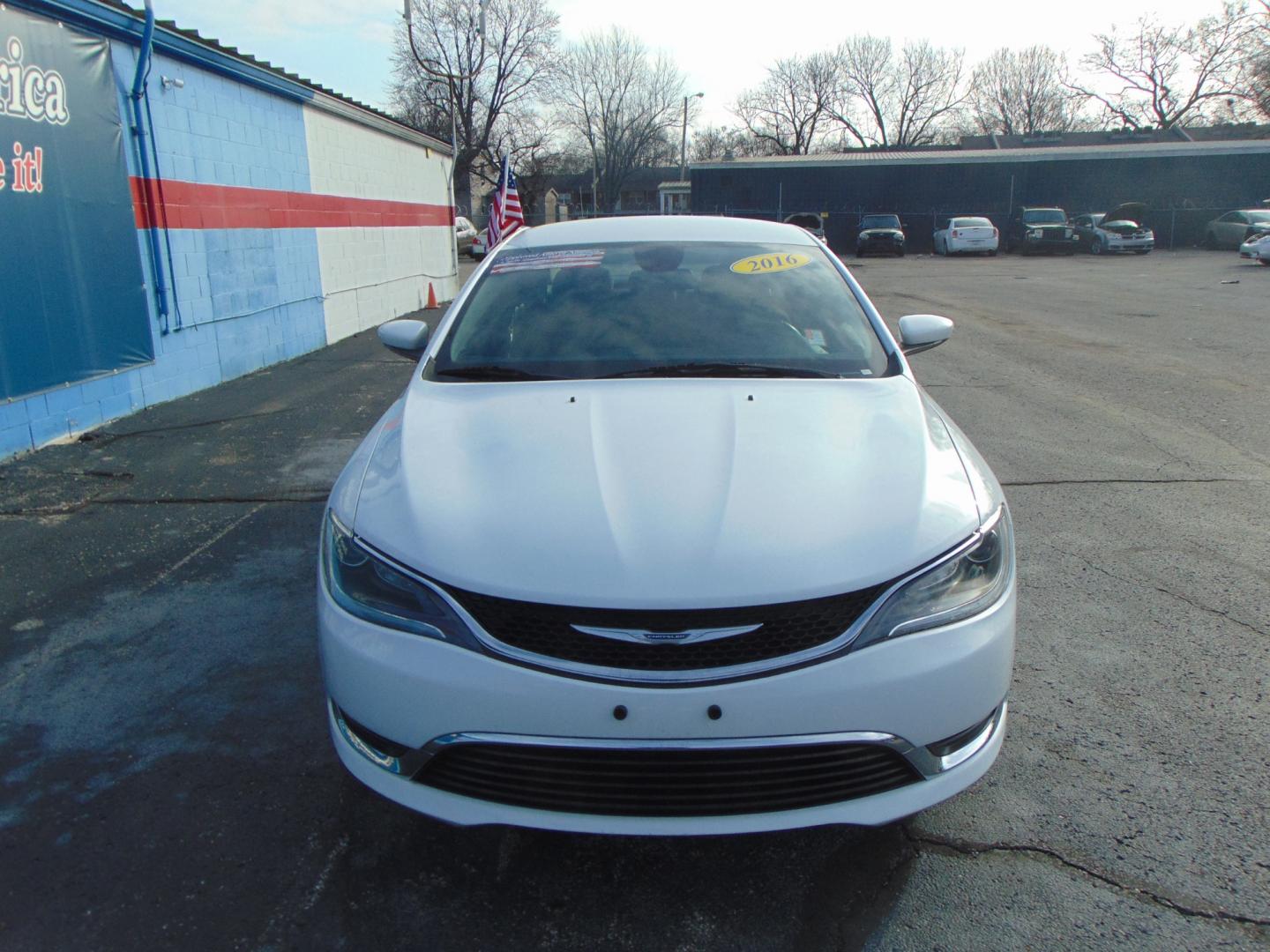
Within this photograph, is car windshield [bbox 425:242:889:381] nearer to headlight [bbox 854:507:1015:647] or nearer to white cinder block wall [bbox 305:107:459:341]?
headlight [bbox 854:507:1015:647]

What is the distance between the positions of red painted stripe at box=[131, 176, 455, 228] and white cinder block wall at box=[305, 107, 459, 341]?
0.48ft

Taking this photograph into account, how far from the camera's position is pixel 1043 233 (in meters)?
34.5

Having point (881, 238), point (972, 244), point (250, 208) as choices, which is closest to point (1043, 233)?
point (972, 244)

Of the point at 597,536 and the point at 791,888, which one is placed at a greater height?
the point at 597,536

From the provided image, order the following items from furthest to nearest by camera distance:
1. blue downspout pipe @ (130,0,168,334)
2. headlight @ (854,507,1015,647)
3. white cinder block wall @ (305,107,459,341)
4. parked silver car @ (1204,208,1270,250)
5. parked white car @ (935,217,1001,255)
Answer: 1. parked white car @ (935,217,1001,255)
2. parked silver car @ (1204,208,1270,250)
3. white cinder block wall @ (305,107,459,341)
4. blue downspout pipe @ (130,0,168,334)
5. headlight @ (854,507,1015,647)

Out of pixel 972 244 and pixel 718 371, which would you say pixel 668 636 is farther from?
pixel 972 244

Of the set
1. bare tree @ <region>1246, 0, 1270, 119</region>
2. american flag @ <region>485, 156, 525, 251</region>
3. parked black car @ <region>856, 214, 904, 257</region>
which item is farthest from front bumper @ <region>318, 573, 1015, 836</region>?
bare tree @ <region>1246, 0, 1270, 119</region>

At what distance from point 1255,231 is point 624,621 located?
115 ft

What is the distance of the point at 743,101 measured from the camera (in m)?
70.4

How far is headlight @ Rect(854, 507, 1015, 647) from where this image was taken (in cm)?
213

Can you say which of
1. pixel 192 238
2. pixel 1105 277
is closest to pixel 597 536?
pixel 192 238

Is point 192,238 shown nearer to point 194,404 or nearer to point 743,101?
point 194,404

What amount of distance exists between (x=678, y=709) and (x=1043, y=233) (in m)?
37.0

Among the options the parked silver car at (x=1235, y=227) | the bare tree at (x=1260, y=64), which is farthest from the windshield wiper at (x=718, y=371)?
the bare tree at (x=1260, y=64)
